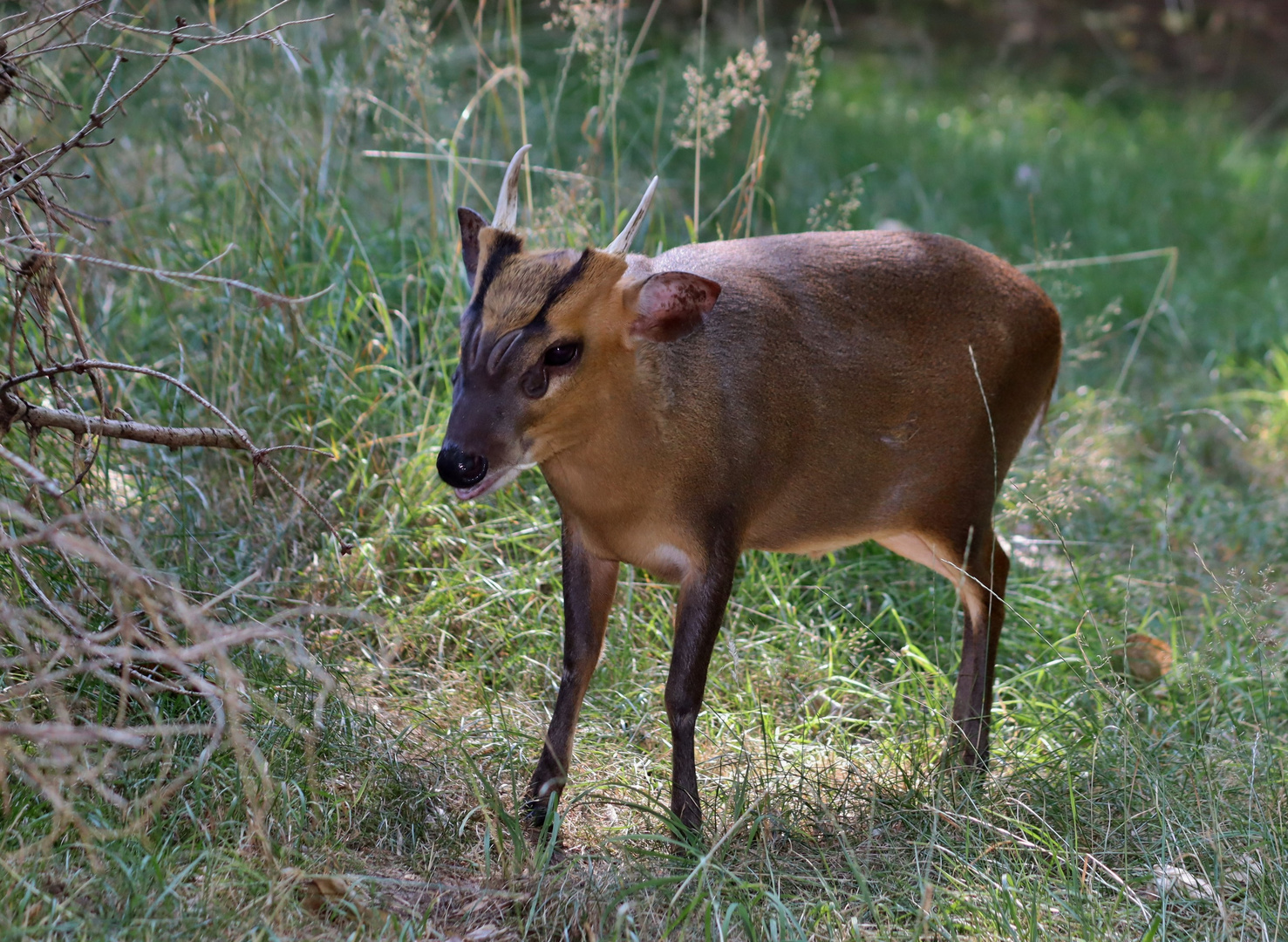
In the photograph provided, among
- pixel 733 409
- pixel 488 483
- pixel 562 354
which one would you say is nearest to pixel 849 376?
pixel 733 409

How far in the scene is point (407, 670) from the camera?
3.82 meters

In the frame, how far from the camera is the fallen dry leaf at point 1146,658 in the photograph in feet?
14.0

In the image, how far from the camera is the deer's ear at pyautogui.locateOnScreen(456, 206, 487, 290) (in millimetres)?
3383

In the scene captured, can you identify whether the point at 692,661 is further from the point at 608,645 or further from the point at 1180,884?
the point at 1180,884

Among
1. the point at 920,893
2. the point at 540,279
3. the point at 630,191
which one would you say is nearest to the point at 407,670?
the point at 540,279

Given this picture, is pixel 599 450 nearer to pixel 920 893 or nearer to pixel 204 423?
pixel 920 893

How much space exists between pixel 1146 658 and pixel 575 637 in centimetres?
197

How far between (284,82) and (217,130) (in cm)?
76

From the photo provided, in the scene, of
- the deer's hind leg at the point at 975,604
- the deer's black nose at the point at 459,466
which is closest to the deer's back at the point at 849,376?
the deer's hind leg at the point at 975,604

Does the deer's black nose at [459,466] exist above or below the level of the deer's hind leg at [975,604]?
above

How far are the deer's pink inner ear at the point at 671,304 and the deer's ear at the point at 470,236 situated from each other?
47 cm

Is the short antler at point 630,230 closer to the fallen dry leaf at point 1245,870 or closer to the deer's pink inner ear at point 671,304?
the deer's pink inner ear at point 671,304

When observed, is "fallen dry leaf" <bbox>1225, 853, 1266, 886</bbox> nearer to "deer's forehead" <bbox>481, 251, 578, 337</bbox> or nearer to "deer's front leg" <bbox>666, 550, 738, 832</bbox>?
"deer's front leg" <bbox>666, 550, 738, 832</bbox>

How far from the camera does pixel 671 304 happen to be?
3.17 m
